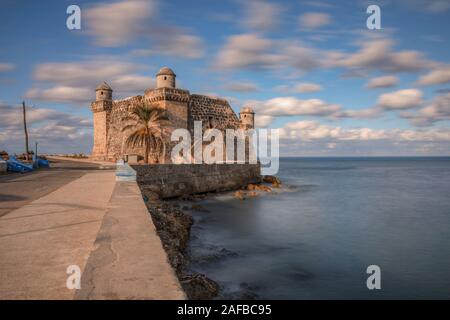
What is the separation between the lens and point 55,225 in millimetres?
5691

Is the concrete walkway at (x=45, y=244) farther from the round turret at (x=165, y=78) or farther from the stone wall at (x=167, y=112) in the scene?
the round turret at (x=165, y=78)

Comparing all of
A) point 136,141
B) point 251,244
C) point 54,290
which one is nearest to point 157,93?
point 136,141

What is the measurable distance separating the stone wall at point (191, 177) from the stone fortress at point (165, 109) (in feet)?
12.0

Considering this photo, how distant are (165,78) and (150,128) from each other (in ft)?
13.0

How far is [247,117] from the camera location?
3266cm

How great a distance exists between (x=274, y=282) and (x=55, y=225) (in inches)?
202

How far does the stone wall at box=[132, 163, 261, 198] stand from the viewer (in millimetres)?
19328

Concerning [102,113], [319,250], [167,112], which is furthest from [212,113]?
[319,250]

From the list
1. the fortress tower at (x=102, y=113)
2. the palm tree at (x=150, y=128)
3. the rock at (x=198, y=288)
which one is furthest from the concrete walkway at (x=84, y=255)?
the fortress tower at (x=102, y=113)

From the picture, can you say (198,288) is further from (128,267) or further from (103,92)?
(103,92)

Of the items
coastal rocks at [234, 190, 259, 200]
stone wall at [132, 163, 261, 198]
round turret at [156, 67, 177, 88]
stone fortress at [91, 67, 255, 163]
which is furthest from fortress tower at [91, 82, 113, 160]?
coastal rocks at [234, 190, 259, 200]

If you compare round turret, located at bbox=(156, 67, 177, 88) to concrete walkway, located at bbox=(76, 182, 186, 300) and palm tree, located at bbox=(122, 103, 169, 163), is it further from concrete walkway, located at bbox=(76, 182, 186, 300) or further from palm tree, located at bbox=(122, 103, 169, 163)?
concrete walkway, located at bbox=(76, 182, 186, 300)

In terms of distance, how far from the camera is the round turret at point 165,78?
25.5m
